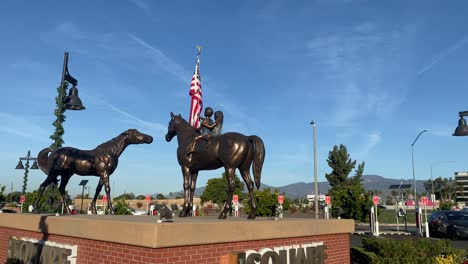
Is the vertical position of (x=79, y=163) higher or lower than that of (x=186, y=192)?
higher

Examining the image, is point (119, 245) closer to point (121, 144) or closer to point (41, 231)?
point (41, 231)

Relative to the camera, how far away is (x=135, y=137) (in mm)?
12367

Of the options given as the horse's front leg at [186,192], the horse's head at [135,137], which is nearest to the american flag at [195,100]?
the horse's head at [135,137]

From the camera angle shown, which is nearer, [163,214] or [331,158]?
[163,214]

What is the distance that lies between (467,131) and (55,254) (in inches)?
630

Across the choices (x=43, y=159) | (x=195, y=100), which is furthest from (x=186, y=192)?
(x=195, y=100)

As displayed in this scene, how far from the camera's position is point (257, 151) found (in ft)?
30.2

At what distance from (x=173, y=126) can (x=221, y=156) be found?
6.74ft

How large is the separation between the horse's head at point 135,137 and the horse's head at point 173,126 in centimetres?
188

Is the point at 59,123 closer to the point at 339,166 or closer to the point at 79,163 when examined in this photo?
the point at 79,163

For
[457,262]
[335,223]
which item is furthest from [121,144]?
[457,262]

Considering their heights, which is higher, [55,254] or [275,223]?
[275,223]

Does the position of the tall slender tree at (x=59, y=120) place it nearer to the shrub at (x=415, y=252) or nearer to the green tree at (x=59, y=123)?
the green tree at (x=59, y=123)

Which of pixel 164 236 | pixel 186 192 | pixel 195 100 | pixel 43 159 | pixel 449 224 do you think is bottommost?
pixel 449 224
